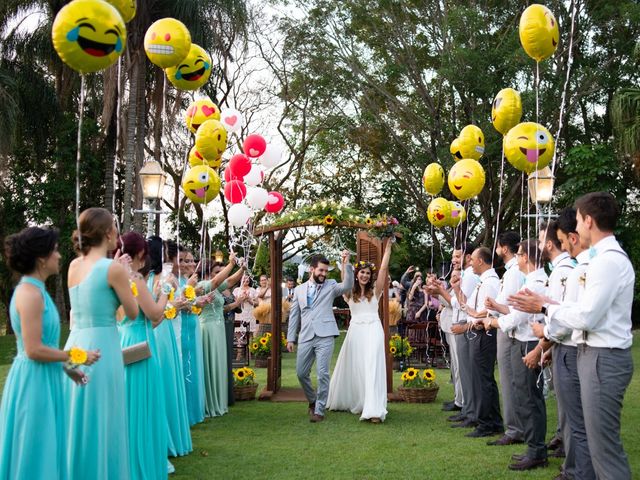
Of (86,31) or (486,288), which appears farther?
(486,288)

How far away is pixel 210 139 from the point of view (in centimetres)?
905

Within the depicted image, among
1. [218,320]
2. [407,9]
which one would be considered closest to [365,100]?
[407,9]

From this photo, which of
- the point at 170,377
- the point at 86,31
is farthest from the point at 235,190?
the point at 86,31

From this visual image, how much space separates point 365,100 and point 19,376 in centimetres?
2174

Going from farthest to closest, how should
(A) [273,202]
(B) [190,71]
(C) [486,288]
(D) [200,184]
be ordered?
(A) [273,202] → (D) [200,184] → (C) [486,288] → (B) [190,71]

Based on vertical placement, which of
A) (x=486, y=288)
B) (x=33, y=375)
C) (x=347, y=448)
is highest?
(x=486, y=288)

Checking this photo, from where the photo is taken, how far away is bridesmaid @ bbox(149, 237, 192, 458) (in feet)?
23.9

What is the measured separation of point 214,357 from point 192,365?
843 millimetres

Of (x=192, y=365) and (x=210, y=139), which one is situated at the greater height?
(x=210, y=139)

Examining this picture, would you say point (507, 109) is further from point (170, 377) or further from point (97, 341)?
point (97, 341)

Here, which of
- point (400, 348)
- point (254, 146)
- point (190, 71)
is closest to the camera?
point (190, 71)

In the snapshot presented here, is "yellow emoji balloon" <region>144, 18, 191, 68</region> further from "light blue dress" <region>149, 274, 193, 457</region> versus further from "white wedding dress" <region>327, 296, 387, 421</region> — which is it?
"white wedding dress" <region>327, 296, 387, 421</region>

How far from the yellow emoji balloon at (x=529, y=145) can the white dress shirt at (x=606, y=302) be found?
110 inches

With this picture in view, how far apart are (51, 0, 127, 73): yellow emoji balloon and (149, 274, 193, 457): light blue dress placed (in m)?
3.04
